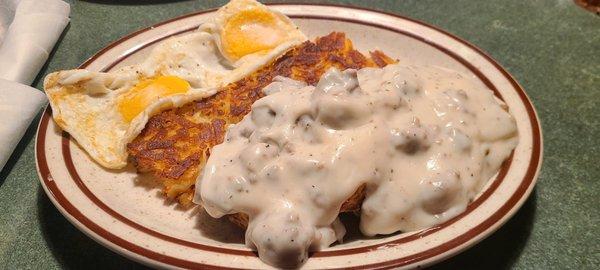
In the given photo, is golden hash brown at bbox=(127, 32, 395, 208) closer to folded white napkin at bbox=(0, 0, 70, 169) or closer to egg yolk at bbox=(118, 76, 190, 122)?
egg yolk at bbox=(118, 76, 190, 122)

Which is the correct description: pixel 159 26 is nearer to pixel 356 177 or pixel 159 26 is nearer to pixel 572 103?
pixel 356 177

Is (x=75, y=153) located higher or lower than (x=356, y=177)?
lower

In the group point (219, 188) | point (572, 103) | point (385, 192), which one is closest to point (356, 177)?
point (385, 192)

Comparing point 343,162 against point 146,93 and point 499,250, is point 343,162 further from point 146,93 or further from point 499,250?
point 146,93

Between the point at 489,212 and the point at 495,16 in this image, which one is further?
the point at 495,16

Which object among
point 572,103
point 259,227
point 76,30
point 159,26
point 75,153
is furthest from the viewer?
point 76,30

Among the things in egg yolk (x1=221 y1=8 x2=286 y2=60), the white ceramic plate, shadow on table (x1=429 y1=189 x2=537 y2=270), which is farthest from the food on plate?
egg yolk (x1=221 y1=8 x2=286 y2=60)

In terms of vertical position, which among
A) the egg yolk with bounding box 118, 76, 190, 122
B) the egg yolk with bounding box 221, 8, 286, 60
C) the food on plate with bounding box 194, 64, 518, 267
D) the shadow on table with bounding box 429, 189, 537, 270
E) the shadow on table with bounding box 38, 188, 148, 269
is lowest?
the shadow on table with bounding box 38, 188, 148, 269

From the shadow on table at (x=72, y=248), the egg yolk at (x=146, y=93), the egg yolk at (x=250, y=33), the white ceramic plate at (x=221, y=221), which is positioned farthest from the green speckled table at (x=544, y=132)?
the egg yolk at (x=250, y=33)

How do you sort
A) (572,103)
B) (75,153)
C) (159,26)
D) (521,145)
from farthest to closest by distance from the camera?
(159,26) → (572,103) → (75,153) → (521,145)
